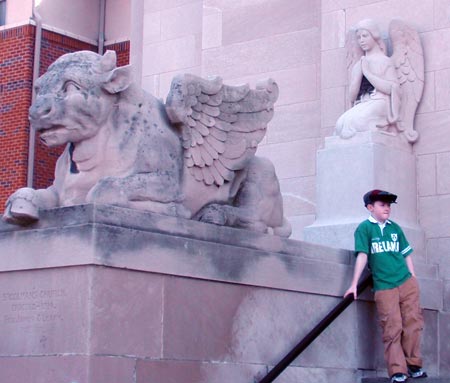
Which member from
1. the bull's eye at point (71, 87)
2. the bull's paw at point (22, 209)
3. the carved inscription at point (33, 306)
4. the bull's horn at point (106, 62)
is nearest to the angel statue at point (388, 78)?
the bull's horn at point (106, 62)

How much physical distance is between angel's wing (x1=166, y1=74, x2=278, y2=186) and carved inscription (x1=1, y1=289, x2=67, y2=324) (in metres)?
1.74

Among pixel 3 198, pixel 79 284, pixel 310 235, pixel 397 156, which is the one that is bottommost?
pixel 79 284

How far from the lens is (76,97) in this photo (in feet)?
26.0

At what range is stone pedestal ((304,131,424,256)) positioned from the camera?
1059cm

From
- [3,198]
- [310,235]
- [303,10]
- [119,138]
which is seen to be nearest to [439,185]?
[310,235]

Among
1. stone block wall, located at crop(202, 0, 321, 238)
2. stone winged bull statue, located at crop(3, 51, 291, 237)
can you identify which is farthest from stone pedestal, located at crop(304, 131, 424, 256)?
stone winged bull statue, located at crop(3, 51, 291, 237)

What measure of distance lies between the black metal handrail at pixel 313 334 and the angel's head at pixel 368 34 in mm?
3204

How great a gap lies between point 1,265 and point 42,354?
0.84m

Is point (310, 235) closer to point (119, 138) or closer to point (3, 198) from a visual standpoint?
point (119, 138)

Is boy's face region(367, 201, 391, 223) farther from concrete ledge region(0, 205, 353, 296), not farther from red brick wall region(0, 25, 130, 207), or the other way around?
red brick wall region(0, 25, 130, 207)

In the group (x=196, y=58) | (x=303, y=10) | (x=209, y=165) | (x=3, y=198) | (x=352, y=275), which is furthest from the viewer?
(x=3, y=198)

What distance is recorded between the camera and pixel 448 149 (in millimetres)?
11133

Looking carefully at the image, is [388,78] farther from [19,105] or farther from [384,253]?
[19,105]

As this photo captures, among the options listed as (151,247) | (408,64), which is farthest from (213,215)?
(408,64)
